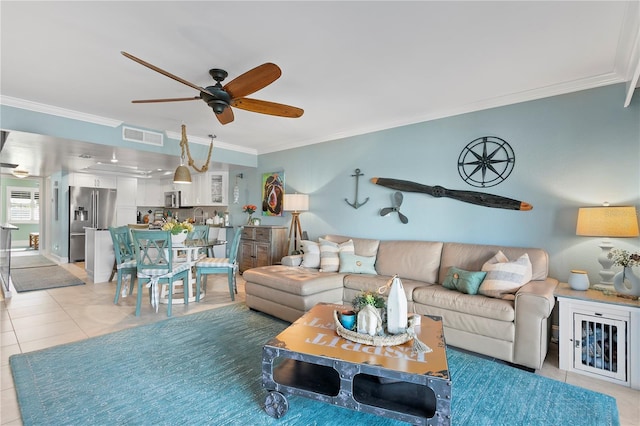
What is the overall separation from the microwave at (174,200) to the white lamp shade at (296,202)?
394 centimetres

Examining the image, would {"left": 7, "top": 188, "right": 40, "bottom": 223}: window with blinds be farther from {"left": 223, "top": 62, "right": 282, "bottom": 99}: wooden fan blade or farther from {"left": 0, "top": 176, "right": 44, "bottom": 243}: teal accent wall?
{"left": 223, "top": 62, "right": 282, "bottom": 99}: wooden fan blade

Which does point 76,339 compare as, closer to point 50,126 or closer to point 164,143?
point 50,126

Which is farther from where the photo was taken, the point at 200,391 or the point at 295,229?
the point at 295,229

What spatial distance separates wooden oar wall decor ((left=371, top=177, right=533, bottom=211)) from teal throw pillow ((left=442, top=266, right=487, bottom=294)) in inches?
34.9

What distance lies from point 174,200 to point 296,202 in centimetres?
476

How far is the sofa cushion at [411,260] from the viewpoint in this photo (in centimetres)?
359

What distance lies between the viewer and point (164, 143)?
16.0ft

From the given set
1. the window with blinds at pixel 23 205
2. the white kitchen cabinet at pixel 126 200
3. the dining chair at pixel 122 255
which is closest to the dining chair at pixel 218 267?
the dining chair at pixel 122 255

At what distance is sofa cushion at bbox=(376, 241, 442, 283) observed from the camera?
3.59 metres

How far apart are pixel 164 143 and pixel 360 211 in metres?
3.24

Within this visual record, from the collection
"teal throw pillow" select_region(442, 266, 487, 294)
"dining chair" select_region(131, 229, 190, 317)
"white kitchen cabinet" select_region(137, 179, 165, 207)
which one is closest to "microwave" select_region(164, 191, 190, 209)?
"white kitchen cabinet" select_region(137, 179, 165, 207)

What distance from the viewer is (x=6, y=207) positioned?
371 inches

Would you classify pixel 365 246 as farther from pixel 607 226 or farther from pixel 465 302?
pixel 607 226

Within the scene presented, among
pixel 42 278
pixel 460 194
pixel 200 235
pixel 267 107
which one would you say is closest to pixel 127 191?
pixel 42 278
